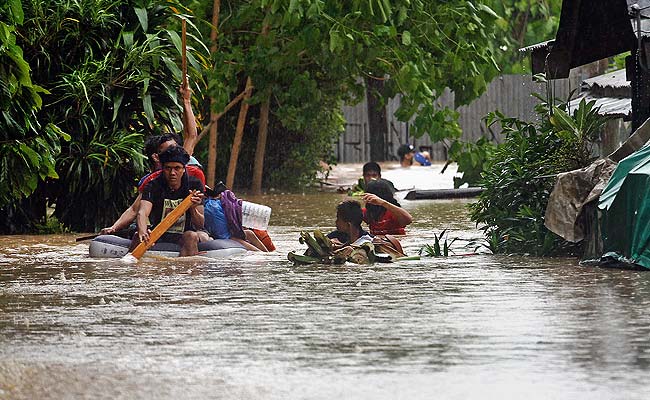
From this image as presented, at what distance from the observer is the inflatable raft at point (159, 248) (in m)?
13.9

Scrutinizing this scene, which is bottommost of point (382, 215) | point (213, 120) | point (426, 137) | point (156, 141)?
point (382, 215)

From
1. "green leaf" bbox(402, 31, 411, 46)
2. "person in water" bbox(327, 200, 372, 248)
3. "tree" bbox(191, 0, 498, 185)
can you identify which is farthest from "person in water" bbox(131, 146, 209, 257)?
"green leaf" bbox(402, 31, 411, 46)

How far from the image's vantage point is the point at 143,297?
1045cm

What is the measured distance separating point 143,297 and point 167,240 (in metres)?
3.58

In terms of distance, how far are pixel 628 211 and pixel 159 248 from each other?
4547 millimetres

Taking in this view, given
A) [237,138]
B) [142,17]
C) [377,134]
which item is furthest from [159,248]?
[377,134]

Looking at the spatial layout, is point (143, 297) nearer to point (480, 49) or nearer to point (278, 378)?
point (278, 378)

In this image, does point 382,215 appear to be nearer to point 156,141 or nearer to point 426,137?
point 156,141

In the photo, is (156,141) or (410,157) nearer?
(156,141)

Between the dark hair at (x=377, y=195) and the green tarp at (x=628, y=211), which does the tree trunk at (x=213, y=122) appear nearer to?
the dark hair at (x=377, y=195)

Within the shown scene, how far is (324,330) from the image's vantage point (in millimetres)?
8516

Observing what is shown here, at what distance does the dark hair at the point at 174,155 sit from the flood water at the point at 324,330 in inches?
38.7

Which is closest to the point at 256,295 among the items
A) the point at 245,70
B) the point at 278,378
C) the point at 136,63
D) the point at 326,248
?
the point at 326,248

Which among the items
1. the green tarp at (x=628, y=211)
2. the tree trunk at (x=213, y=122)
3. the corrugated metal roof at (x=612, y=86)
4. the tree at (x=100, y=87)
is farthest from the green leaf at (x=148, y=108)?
the green tarp at (x=628, y=211)
